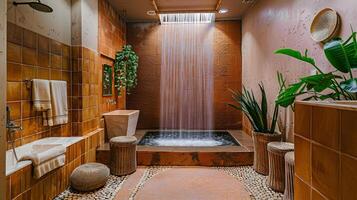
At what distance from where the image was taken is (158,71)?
5.40 metres

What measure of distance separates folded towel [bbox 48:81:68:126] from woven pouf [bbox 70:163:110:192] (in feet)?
2.27

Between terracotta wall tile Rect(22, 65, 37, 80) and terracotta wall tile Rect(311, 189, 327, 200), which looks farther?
terracotta wall tile Rect(22, 65, 37, 80)

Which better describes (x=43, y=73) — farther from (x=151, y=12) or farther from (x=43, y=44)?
(x=151, y=12)

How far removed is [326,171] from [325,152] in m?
0.06

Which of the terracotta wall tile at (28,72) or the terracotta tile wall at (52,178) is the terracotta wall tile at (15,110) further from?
the terracotta tile wall at (52,178)

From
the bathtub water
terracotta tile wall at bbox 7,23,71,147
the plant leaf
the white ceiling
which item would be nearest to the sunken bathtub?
the bathtub water

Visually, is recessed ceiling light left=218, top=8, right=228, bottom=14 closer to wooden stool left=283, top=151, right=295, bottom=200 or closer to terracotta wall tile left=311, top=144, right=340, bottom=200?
wooden stool left=283, top=151, right=295, bottom=200

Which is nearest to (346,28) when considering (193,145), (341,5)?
(341,5)

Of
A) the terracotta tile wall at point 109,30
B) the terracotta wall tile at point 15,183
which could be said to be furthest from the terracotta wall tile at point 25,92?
the terracotta tile wall at point 109,30

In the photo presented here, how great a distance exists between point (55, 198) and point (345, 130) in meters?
2.72

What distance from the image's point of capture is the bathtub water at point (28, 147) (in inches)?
77.6

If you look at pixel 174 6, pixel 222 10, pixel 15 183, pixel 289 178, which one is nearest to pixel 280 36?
pixel 222 10

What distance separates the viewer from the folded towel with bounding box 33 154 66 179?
211cm

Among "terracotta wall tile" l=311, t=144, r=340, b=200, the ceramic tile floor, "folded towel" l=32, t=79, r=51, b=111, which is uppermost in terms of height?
"folded towel" l=32, t=79, r=51, b=111
